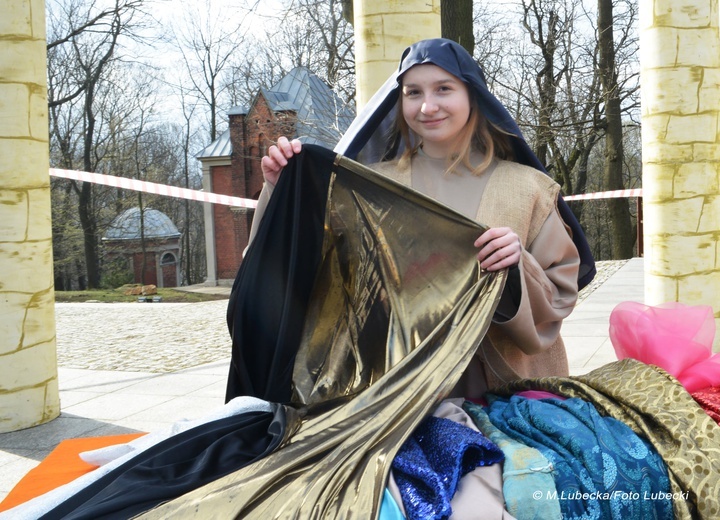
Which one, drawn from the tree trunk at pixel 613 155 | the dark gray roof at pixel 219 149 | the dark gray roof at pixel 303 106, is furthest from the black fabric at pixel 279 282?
the dark gray roof at pixel 219 149

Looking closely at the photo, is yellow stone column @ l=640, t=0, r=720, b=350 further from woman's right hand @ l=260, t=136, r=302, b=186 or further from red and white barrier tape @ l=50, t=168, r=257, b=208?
woman's right hand @ l=260, t=136, r=302, b=186

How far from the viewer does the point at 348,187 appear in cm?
264

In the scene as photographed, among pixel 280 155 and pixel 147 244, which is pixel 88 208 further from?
pixel 280 155

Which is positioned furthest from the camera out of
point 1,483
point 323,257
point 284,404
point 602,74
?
point 602,74

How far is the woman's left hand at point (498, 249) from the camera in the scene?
2391mm

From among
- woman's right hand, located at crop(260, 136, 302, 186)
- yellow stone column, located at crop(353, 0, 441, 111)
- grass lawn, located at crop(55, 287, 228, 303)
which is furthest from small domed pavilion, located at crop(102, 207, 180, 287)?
woman's right hand, located at crop(260, 136, 302, 186)

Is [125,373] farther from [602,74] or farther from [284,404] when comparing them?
[602,74]

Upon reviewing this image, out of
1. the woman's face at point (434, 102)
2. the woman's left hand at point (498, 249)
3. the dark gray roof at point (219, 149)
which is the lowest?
the woman's left hand at point (498, 249)

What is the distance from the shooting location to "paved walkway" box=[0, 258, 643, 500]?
16.9ft

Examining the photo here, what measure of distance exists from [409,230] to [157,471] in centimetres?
A: 110

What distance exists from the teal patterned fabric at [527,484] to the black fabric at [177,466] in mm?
611

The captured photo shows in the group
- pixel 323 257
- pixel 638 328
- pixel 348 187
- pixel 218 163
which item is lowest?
pixel 638 328

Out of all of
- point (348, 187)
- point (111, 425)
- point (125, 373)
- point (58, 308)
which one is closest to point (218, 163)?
point (58, 308)

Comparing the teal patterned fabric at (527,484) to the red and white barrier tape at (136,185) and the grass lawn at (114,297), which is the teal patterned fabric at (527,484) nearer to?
the red and white barrier tape at (136,185)
